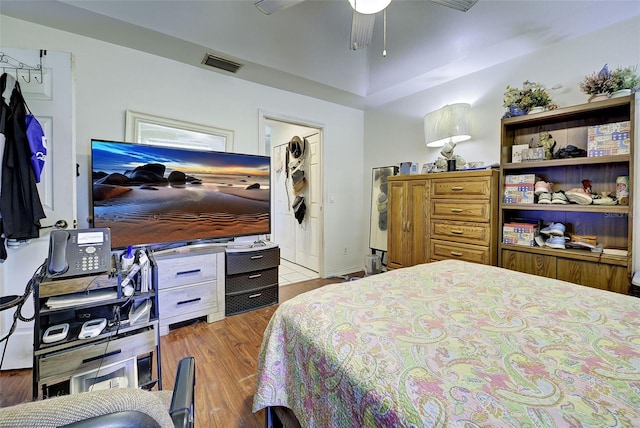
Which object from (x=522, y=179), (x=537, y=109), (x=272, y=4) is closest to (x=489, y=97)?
(x=537, y=109)

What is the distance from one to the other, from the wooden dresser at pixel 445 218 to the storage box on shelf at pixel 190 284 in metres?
1.97

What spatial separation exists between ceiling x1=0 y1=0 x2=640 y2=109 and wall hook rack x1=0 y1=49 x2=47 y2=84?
0.44m

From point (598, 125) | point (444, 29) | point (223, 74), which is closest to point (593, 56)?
point (598, 125)

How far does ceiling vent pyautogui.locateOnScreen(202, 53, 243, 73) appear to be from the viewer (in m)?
2.58

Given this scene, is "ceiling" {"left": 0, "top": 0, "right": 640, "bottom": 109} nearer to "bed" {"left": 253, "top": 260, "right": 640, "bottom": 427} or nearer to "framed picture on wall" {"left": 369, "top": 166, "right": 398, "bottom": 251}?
"framed picture on wall" {"left": 369, "top": 166, "right": 398, "bottom": 251}

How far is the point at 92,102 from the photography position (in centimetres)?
230

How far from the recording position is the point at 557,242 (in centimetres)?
210

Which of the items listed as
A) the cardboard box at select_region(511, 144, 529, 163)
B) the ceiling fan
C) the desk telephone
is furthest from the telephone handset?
the cardboard box at select_region(511, 144, 529, 163)

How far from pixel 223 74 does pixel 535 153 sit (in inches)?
125

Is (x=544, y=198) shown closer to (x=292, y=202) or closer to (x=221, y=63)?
(x=221, y=63)

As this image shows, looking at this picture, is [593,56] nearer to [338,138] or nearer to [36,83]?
[338,138]

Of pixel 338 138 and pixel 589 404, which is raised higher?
pixel 338 138

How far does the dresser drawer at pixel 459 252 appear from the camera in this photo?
2387mm

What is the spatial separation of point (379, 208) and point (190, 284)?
8.75 feet
